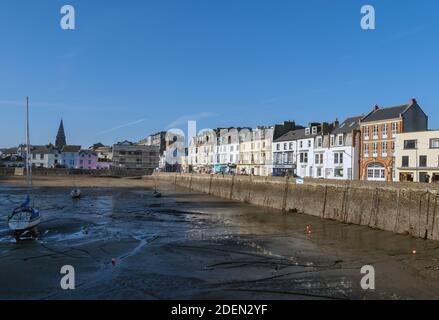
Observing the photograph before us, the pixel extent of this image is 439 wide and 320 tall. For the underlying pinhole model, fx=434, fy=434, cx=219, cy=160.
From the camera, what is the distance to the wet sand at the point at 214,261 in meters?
17.4

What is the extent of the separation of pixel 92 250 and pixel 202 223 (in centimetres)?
1444

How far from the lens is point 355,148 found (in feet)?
221

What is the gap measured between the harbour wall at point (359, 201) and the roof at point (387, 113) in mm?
20148

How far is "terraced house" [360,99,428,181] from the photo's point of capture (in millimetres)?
60219

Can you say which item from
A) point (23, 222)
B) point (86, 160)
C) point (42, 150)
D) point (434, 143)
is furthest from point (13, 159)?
point (434, 143)

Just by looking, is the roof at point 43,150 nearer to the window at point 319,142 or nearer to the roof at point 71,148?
the roof at point 71,148

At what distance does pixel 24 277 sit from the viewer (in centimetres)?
1944

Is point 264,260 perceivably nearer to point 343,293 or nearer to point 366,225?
point 343,293

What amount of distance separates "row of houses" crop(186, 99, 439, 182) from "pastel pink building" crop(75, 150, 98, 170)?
8834cm

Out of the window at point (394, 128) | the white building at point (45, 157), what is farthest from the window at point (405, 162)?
the white building at point (45, 157)

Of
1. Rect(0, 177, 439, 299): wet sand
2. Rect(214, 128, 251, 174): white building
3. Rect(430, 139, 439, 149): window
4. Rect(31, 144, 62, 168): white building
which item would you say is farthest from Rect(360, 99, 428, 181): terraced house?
Rect(31, 144, 62, 168): white building

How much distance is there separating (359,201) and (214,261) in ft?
63.6

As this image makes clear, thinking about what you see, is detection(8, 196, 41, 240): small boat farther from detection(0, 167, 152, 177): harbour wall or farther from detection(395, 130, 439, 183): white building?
detection(0, 167, 152, 177): harbour wall
